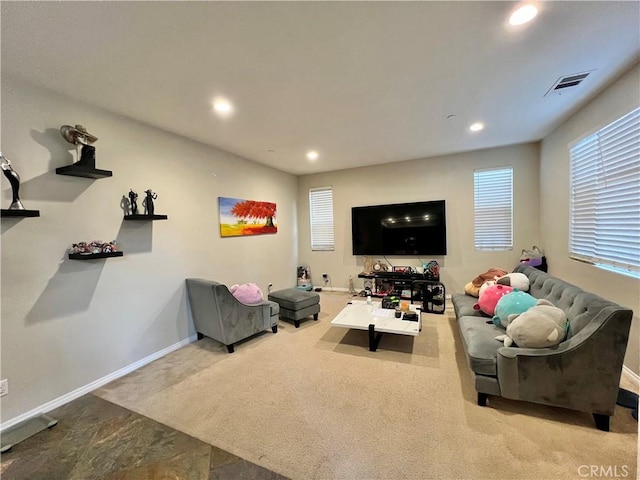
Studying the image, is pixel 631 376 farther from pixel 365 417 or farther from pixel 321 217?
pixel 321 217

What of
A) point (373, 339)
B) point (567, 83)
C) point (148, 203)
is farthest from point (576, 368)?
point (148, 203)

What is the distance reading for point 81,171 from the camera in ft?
7.55

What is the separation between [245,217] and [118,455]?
3.25 m

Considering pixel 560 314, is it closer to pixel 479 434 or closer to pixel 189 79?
pixel 479 434

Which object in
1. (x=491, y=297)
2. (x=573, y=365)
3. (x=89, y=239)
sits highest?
(x=89, y=239)

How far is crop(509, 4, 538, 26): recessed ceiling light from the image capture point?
1562 millimetres

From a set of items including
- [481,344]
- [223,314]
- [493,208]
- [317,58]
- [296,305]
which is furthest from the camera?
[493,208]

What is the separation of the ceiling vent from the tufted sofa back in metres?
1.84

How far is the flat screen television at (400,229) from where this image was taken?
16.0 feet

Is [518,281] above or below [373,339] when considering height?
above

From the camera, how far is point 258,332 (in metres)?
3.52

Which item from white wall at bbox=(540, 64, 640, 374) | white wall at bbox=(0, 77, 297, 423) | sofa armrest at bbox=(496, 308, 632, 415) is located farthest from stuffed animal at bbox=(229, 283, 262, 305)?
white wall at bbox=(540, 64, 640, 374)

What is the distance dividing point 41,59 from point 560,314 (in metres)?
4.26

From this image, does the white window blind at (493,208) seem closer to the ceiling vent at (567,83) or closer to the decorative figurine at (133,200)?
the ceiling vent at (567,83)
